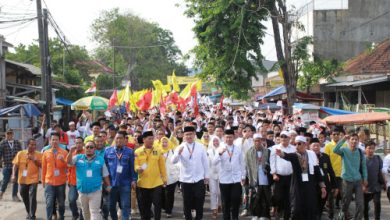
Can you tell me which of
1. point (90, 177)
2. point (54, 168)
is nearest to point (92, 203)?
point (90, 177)

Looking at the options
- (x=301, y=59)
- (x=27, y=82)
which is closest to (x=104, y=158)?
(x=301, y=59)

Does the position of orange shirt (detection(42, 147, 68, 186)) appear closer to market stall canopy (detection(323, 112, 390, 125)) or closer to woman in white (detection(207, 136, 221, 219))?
woman in white (detection(207, 136, 221, 219))

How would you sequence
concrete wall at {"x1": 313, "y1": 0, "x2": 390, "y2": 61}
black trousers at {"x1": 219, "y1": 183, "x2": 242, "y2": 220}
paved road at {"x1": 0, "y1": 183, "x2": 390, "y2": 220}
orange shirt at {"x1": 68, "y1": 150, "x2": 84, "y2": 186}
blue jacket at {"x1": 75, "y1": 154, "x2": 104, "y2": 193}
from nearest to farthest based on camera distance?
blue jacket at {"x1": 75, "y1": 154, "x2": 104, "y2": 193}
orange shirt at {"x1": 68, "y1": 150, "x2": 84, "y2": 186}
black trousers at {"x1": 219, "y1": 183, "x2": 242, "y2": 220}
paved road at {"x1": 0, "y1": 183, "x2": 390, "y2": 220}
concrete wall at {"x1": 313, "y1": 0, "x2": 390, "y2": 61}

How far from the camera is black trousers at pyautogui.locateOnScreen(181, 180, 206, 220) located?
919 centimetres

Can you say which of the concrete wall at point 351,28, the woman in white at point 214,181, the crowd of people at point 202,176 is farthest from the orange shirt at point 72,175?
the concrete wall at point 351,28

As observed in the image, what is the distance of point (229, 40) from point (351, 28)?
18.0 m

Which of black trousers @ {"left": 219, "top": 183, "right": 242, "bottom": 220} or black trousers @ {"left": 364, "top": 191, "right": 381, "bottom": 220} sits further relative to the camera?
black trousers @ {"left": 364, "top": 191, "right": 381, "bottom": 220}

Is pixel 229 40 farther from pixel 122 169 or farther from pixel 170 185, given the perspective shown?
pixel 122 169

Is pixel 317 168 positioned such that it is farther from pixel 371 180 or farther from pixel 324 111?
pixel 324 111

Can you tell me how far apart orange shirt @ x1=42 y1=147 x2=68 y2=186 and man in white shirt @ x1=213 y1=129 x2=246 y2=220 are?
112 inches

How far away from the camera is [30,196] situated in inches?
402

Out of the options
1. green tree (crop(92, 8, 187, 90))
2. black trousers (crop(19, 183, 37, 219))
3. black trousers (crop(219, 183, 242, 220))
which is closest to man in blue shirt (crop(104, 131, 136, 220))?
black trousers (crop(219, 183, 242, 220))

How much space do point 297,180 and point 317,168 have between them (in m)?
0.57

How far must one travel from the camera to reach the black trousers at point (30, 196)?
1010cm
